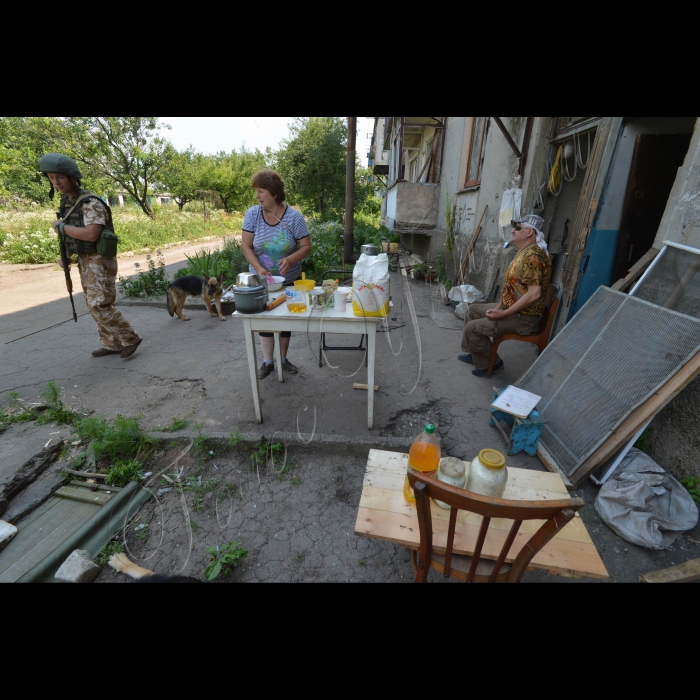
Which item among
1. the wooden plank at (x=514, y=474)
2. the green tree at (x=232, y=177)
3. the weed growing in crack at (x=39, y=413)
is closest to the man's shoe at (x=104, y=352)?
the weed growing in crack at (x=39, y=413)

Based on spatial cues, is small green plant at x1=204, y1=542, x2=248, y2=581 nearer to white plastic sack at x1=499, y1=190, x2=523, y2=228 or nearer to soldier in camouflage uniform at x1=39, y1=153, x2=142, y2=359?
soldier in camouflage uniform at x1=39, y1=153, x2=142, y2=359

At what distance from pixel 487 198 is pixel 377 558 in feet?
20.8

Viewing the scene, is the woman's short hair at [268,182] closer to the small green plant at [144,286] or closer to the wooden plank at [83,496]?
the wooden plank at [83,496]

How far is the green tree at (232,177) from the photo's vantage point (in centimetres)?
2689

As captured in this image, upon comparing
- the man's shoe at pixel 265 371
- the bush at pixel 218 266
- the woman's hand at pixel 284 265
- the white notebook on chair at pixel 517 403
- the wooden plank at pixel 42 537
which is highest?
the woman's hand at pixel 284 265

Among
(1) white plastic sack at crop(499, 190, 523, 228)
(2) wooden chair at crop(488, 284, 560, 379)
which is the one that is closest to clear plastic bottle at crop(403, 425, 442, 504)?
(2) wooden chair at crop(488, 284, 560, 379)

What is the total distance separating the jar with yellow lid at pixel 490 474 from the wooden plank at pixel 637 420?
143cm

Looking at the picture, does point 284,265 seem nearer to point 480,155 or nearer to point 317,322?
point 317,322

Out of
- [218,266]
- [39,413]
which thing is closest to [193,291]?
[218,266]

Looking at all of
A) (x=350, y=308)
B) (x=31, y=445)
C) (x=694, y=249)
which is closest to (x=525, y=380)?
(x=694, y=249)

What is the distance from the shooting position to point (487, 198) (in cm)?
636

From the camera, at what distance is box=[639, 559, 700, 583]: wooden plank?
1.79 meters

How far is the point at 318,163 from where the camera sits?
1579cm

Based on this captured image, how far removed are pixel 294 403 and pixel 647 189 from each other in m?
4.22
